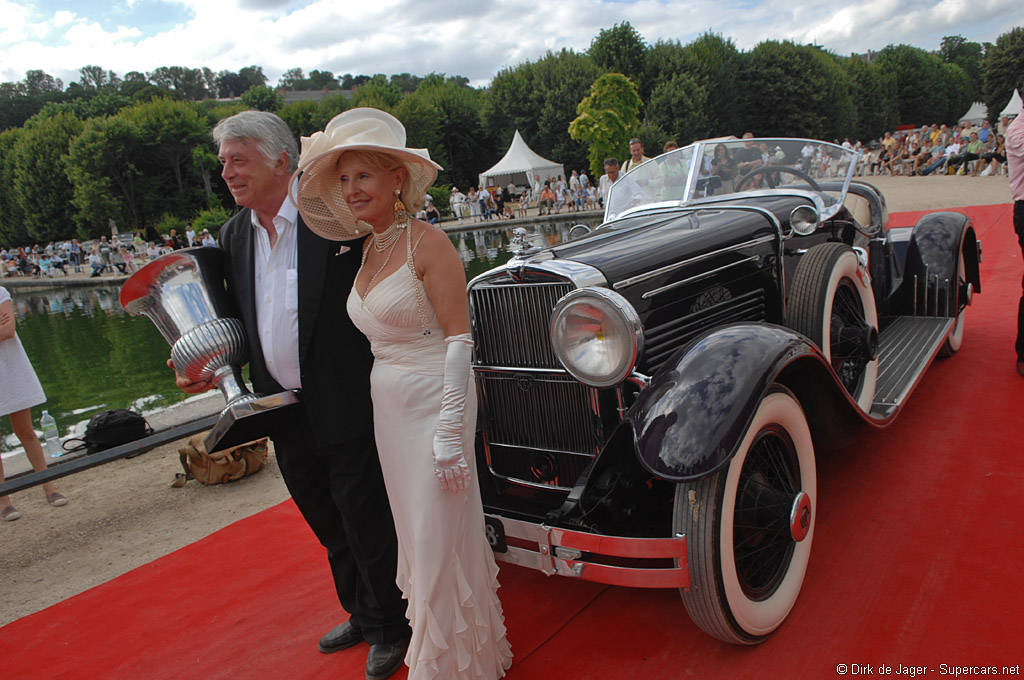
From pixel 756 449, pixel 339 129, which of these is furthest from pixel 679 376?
pixel 339 129

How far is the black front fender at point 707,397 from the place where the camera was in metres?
2.00

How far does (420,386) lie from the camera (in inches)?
79.9

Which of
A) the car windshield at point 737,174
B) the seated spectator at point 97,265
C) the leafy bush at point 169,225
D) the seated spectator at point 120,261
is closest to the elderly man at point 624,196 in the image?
the car windshield at point 737,174

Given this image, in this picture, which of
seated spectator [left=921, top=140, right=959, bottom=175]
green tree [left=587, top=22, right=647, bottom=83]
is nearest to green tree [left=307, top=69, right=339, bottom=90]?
green tree [left=587, top=22, right=647, bottom=83]

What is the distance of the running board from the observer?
3303 mm

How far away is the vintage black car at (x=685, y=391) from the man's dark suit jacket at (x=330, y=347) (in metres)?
0.64

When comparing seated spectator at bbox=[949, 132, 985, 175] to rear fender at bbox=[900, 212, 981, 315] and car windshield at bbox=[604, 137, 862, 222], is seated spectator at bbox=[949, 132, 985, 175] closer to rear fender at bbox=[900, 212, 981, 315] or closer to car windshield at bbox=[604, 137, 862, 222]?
rear fender at bbox=[900, 212, 981, 315]

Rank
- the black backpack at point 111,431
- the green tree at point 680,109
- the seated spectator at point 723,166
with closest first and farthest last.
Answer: the seated spectator at point 723,166 → the black backpack at point 111,431 → the green tree at point 680,109

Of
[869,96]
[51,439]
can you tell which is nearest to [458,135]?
[869,96]

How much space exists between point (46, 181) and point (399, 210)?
5322cm

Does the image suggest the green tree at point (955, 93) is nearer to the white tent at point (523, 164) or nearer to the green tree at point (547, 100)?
the green tree at point (547, 100)

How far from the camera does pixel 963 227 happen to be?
4820 millimetres

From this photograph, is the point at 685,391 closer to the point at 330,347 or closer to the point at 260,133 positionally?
the point at 330,347

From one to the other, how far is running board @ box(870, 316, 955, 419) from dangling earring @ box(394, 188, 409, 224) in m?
2.45
